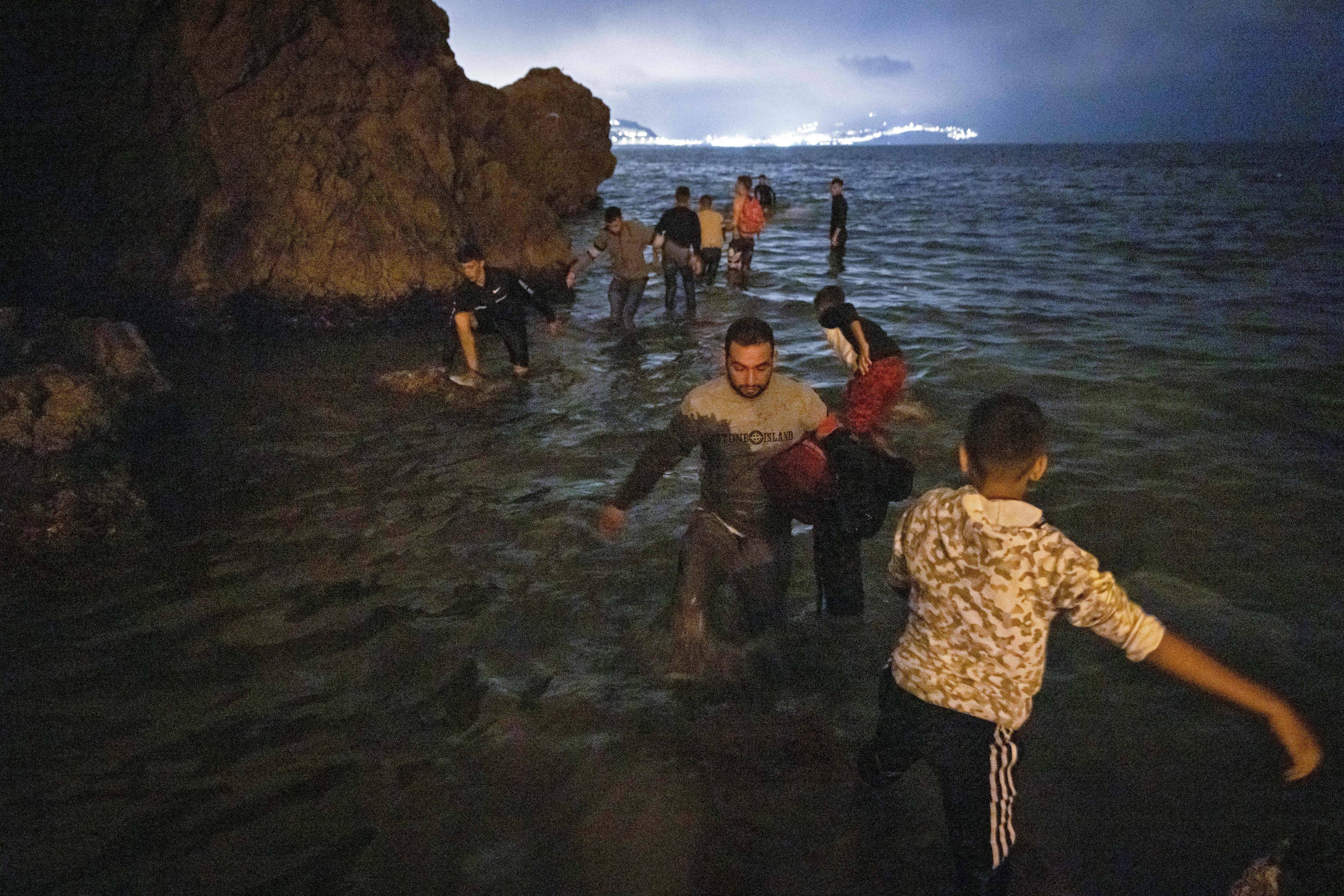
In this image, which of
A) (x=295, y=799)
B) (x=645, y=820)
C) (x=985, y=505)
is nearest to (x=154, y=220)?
(x=295, y=799)

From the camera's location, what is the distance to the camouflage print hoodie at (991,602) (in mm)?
2209

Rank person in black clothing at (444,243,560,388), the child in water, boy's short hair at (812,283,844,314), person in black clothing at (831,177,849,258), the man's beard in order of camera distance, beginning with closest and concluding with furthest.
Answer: the child in water
the man's beard
boy's short hair at (812,283,844,314)
person in black clothing at (444,243,560,388)
person in black clothing at (831,177,849,258)

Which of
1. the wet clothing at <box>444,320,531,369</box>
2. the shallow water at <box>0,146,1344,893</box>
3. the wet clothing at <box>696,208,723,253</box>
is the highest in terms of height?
the wet clothing at <box>696,208,723,253</box>

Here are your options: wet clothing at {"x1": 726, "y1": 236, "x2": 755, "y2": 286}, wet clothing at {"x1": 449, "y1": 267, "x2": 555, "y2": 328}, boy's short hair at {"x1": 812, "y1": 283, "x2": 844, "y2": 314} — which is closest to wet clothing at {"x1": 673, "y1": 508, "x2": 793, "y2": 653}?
boy's short hair at {"x1": 812, "y1": 283, "x2": 844, "y2": 314}

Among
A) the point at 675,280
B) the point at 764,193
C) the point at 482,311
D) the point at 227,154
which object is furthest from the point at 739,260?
the point at 227,154

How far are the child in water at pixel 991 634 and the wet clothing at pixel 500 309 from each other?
732 cm

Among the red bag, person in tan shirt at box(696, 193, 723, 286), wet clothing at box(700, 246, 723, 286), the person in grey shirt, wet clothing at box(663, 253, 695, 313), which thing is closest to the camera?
the person in grey shirt

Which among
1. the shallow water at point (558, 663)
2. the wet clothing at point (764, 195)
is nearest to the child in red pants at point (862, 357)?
the shallow water at point (558, 663)

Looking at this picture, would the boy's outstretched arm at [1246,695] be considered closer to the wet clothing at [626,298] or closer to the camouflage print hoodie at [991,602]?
the camouflage print hoodie at [991,602]

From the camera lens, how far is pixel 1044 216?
3156 centimetres

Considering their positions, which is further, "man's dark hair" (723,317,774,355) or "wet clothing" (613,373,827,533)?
"wet clothing" (613,373,827,533)

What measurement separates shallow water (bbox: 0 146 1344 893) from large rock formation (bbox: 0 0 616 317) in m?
4.01

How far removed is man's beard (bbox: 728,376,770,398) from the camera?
12.4ft

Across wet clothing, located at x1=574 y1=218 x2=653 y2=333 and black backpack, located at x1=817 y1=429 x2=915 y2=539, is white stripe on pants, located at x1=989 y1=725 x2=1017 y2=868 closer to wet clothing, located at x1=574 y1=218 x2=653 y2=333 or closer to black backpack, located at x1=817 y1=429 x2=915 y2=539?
black backpack, located at x1=817 y1=429 x2=915 y2=539
